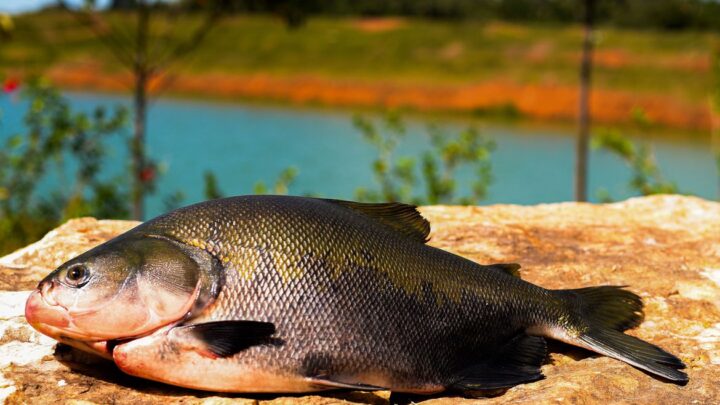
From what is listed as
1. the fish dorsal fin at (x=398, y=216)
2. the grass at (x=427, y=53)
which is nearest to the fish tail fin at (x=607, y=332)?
the fish dorsal fin at (x=398, y=216)

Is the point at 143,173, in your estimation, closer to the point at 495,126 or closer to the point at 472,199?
the point at 472,199

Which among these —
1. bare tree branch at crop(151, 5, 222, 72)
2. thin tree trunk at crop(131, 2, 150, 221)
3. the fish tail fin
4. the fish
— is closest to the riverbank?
bare tree branch at crop(151, 5, 222, 72)

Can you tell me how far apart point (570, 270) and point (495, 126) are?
31659mm

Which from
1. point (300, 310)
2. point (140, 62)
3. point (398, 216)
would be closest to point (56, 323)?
point (300, 310)

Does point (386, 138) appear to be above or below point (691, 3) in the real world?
below

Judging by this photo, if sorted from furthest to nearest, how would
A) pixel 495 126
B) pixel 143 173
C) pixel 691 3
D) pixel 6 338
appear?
1. pixel 495 126
2. pixel 691 3
3. pixel 143 173
4. pixel 6 338

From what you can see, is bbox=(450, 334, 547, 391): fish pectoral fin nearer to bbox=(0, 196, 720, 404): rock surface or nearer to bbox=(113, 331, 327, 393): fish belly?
bbox=(0, 196, 720, 404): rock surface

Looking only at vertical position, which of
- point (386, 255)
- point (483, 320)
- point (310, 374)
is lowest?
point (310, 374)

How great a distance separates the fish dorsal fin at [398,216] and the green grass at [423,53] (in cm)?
4029

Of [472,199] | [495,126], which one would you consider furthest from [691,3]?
[495,126]

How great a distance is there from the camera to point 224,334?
2.61 meters

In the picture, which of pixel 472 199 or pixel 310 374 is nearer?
pixel 310 374

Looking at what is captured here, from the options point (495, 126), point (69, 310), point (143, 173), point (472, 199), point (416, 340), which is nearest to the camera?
point (69, 310)

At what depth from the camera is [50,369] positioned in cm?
291
